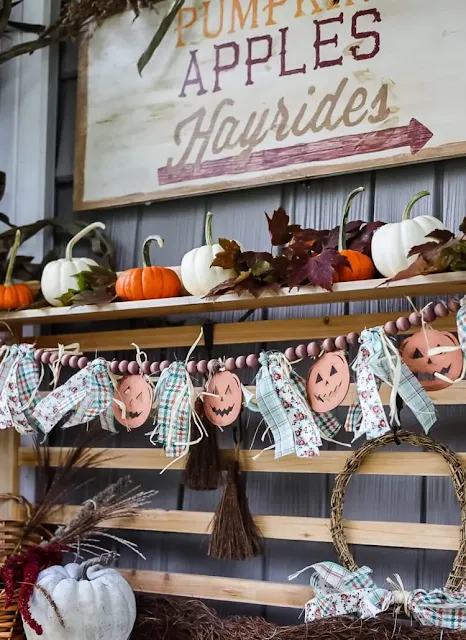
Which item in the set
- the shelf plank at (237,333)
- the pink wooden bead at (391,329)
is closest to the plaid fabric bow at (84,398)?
the shelf plank at (237,333)

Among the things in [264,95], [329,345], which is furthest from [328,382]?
[264,95]

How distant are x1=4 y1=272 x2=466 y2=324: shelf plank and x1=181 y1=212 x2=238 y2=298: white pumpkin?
0.08ft

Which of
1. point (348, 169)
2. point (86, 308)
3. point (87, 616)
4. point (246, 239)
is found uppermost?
point (348, 169)

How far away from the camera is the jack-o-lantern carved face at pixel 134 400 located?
172cm

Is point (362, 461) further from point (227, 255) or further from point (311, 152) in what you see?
point (311, 152)

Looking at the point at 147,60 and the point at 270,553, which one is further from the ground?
the point at 147,60

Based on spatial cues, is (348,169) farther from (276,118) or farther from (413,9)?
(413,9)

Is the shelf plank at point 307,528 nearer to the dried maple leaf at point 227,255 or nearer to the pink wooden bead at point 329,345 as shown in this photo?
the pink wooden bead at point 329,345

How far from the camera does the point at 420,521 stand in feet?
5.69

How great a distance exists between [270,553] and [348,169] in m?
0.83

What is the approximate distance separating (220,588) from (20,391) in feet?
1.93

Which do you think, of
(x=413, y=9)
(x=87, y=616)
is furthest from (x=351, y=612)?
(x=413, y=9)

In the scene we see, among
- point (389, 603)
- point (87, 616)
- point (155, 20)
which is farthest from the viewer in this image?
point (155, 20)

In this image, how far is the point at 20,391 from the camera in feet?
6.12
